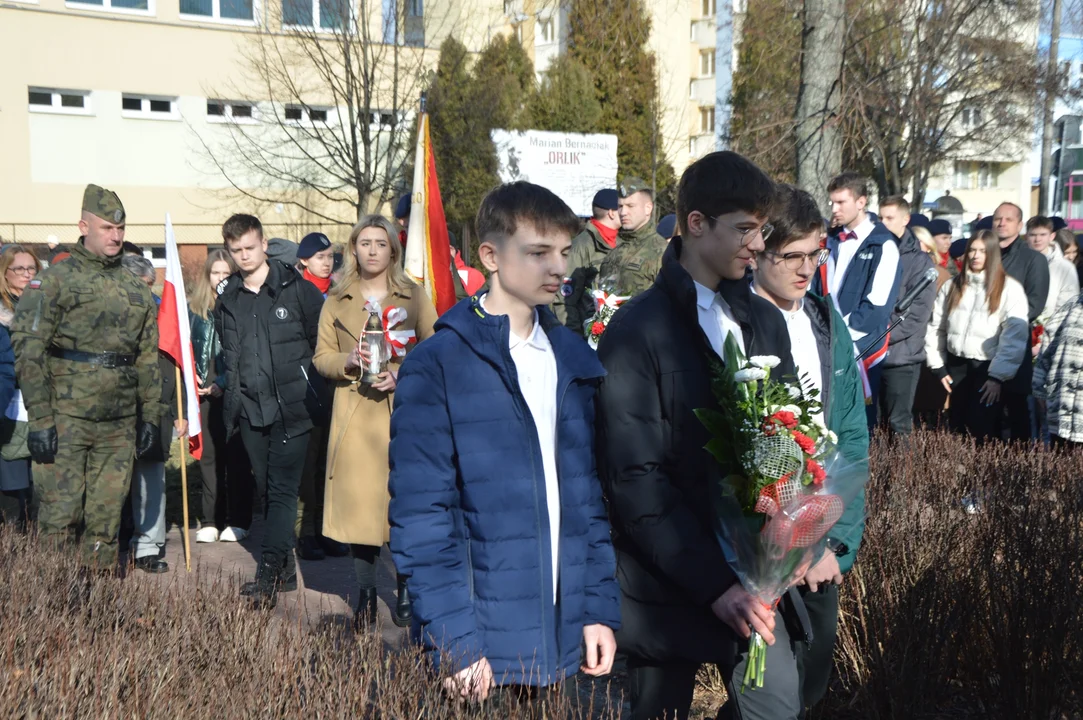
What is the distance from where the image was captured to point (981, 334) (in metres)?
9.63

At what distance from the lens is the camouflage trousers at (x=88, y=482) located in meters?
6.25

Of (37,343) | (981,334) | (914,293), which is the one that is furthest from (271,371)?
(981,334)

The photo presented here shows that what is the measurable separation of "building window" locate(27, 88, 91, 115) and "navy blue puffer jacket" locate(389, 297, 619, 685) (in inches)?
1184

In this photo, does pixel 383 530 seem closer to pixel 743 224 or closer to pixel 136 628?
pixel 136 628

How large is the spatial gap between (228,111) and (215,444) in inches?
910

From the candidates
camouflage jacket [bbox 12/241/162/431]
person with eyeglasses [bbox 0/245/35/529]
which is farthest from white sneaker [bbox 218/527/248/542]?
camouflage jacket [bbox 12/241/162/431]

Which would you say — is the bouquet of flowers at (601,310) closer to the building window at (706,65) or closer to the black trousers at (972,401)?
the black trousers at (972,401)

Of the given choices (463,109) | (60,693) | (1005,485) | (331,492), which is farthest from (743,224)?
(463,109)

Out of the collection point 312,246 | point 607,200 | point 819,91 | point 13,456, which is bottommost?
point 13,456

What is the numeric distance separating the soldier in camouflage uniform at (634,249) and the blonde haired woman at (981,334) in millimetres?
2918

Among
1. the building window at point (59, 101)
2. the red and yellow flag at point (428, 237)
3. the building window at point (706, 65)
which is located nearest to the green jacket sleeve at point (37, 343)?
the red and yellow flag at point (428, 237)

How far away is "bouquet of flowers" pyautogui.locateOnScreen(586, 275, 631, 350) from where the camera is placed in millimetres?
7664

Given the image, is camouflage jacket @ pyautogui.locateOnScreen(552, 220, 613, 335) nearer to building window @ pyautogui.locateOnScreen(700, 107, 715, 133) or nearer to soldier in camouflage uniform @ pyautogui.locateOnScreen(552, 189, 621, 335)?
soldier in camouflage uniform @ pyautogui.locateOnScreen(552, 189, 621, 335)

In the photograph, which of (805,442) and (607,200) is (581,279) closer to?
(607,200)
